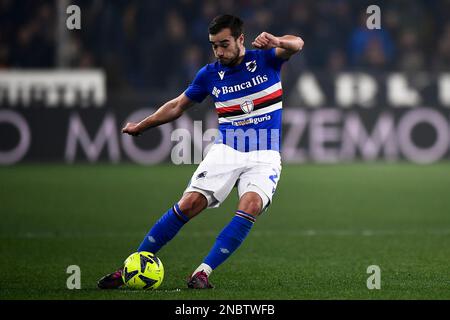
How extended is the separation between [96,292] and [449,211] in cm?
649

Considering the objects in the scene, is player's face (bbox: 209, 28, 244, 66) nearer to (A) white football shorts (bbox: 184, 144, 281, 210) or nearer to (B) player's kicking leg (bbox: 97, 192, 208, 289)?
Result: (A) white football shorts (bbox: 184, 144, 281, 210)

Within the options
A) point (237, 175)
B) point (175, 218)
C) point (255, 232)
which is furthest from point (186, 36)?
point (175, 218)

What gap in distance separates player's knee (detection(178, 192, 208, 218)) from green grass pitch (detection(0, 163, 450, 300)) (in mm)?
512

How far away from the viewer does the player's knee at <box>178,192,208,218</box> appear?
6.80 meters

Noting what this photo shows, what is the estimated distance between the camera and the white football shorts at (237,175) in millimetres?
6777

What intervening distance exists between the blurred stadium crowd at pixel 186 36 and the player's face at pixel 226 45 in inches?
483

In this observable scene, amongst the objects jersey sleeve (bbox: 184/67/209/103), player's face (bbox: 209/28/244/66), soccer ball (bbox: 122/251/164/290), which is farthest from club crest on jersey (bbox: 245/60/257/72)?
soccer ball (bbox: 122/251/164/290)

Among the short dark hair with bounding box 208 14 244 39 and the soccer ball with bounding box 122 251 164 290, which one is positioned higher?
the short dark hair with bounding box 208 14 244 39

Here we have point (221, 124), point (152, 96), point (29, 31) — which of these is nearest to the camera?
point (221, 124)

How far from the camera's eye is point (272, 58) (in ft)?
22.5

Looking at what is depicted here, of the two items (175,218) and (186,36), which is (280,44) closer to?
(175,218)

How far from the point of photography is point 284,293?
6398 mm

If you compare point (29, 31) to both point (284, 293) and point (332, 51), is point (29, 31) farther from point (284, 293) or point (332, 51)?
point (284, 293)
